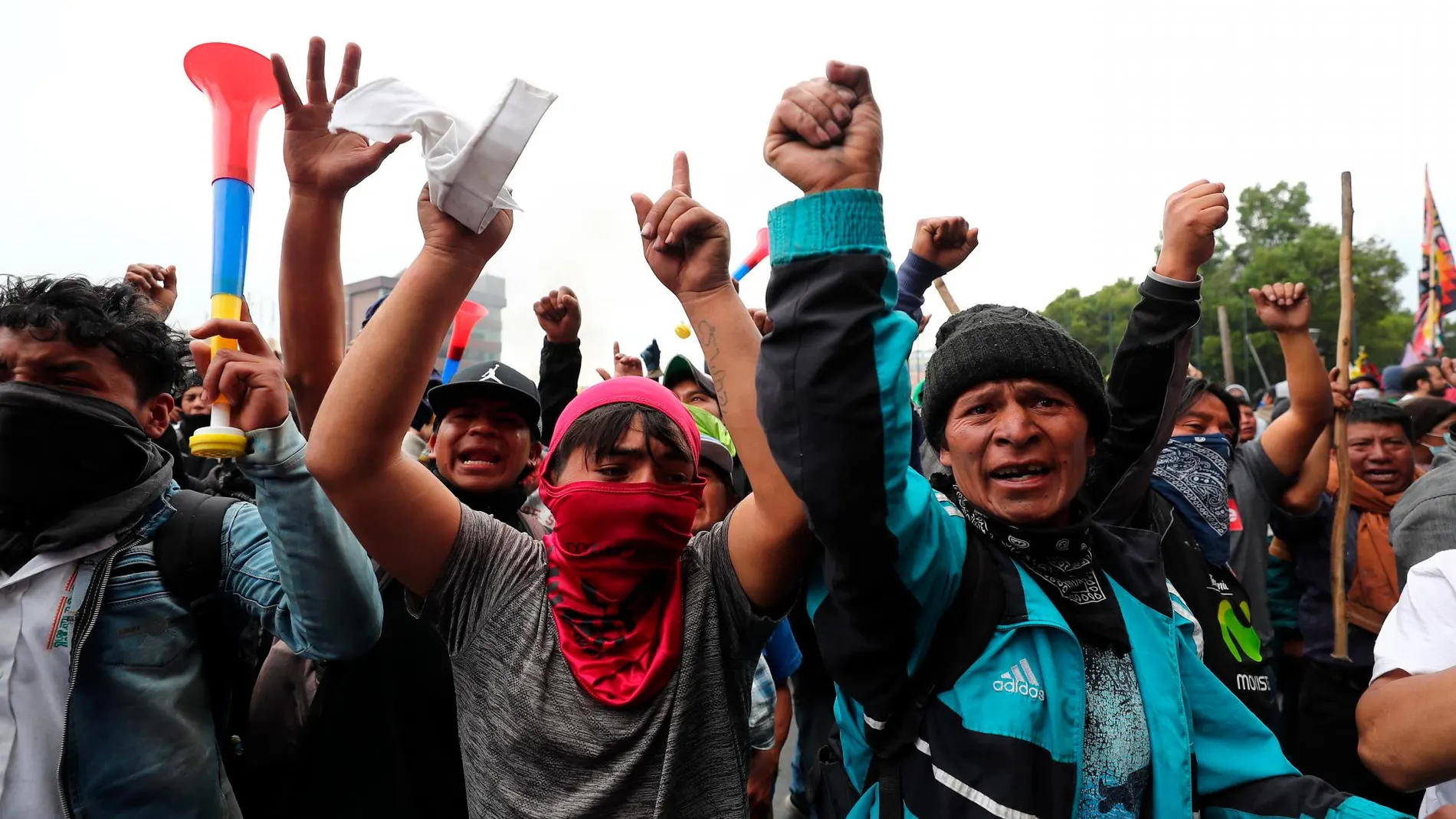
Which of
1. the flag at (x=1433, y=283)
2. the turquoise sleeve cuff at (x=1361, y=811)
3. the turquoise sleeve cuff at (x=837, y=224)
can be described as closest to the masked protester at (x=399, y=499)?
the turquoise sleeve cuff at (x=837, y=224)

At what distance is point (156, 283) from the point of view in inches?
108

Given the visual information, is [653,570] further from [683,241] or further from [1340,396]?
[1340,396]

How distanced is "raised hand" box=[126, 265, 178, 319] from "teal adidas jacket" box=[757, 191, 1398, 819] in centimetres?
255

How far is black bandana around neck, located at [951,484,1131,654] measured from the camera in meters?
1.39

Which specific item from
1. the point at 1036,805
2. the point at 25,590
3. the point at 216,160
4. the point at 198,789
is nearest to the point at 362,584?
the point at 198,789

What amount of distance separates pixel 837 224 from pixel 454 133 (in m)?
0.66

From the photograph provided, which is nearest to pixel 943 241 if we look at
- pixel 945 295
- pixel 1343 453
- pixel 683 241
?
pixel 945 295

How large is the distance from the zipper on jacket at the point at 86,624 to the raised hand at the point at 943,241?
214 cm

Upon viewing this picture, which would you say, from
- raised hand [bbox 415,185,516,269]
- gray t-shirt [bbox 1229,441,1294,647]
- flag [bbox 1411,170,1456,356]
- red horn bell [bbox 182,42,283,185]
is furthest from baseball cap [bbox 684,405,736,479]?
flag [bbox 1411,170,1456,356]

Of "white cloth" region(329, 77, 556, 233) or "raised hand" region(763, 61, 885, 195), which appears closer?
"raised hand" region(763, 61, 885, 195)

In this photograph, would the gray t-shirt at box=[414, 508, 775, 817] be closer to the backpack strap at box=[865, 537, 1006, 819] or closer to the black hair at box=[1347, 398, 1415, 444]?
the backpack strap at box=[865, 537, 1006, 819]

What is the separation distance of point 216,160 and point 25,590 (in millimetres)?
990

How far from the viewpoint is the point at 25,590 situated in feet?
5.43

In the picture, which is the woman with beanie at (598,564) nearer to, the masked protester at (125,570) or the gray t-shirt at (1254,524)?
the masked protester at (125,570)
